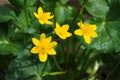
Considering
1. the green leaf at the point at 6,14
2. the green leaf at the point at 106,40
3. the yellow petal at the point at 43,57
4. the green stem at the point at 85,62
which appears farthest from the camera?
the green stem at the point at 85,62

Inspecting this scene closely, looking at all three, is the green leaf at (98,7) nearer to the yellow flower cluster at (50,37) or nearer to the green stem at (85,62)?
the yellow flower cluster at (50,37)

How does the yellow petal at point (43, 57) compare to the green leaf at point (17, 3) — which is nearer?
the yellow petal at point (43, 57)

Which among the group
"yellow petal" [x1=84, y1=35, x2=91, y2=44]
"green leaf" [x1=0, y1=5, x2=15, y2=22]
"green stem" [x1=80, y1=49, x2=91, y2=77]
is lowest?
"green stem" [x1=80, y1=49, x2=91, y2=77]

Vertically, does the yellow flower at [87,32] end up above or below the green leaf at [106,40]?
above

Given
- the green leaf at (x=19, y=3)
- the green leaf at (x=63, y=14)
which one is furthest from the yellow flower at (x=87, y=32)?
the green leaf at (x=19, y=3)

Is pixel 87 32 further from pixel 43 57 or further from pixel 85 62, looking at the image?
pixel 85 62

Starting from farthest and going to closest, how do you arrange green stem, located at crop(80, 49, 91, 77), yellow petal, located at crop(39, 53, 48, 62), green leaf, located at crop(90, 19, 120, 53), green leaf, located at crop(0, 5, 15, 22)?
green stem, located at crop(80, 49, 91, 77)
green leaf, located at crop(0, 5, 15, 22)
green leaf, located at crop(90, 19, 120, 53)
yellow petal, located at crop(39, 53, 48, 62)

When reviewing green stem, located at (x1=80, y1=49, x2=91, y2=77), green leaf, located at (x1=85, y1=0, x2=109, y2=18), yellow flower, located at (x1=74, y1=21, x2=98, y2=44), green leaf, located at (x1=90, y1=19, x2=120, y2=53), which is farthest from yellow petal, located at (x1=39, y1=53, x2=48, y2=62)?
green stem, located at (x1=80, y1=49, x2=91, y2=77)

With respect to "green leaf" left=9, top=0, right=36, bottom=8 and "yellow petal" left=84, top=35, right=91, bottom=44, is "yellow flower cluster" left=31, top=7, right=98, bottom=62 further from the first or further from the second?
"green leaf" left=9, top=0, right=36, bottom=8
